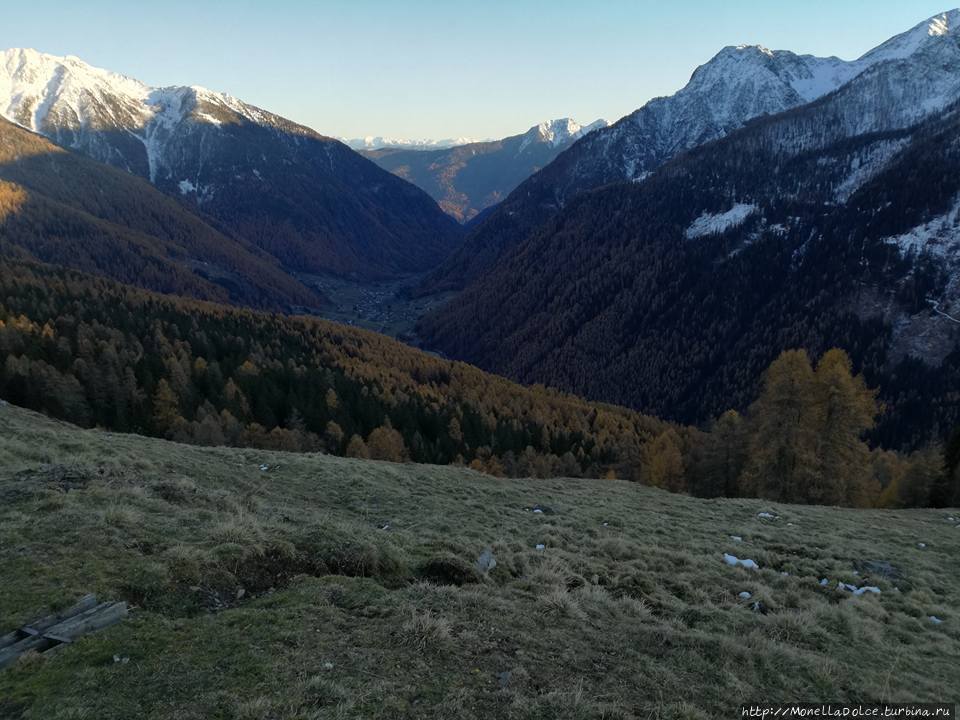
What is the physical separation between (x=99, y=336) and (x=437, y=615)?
12606 cm

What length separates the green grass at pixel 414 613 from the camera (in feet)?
31.1

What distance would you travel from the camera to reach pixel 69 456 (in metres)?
26.5

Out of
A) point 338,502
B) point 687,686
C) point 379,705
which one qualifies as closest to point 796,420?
point 338,502

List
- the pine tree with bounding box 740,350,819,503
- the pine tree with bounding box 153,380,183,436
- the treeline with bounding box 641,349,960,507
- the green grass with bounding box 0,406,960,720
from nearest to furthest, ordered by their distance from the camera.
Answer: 1. the green grass with bounding box 0,406,960,720
2. the treeline with bounding box 641,349,960,507
3. the pine tree with bounding box 740,350,819,503
4. the pine tree with bounding box 153,380,183,436

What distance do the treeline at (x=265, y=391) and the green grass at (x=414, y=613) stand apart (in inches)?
2496

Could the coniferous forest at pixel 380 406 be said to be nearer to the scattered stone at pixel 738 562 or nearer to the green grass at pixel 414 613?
the green grass at pixel 414 613

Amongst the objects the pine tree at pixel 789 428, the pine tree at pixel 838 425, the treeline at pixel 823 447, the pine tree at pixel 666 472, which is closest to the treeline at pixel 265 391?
the pine tree at pixel 666 472

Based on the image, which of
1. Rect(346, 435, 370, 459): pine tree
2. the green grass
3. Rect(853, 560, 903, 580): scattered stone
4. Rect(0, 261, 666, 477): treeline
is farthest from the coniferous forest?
Rect(853, 560, 903, 580): scattered stone

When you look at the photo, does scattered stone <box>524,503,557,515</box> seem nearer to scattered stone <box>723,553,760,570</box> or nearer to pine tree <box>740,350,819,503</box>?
scattered stone <box>723,553,760,570</box>

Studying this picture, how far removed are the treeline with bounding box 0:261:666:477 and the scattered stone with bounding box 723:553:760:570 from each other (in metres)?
64.6

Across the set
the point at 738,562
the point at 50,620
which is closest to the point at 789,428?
the point at 738,562

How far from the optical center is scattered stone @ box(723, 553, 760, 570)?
22.0 m

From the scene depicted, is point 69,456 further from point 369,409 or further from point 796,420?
point 369,409

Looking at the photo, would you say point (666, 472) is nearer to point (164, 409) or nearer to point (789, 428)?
point (789, 428)
